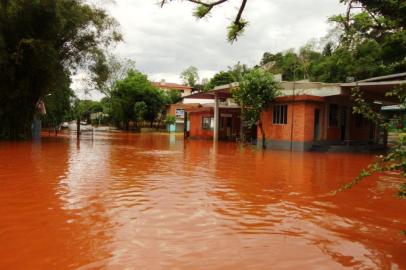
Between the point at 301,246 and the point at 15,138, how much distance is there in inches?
913

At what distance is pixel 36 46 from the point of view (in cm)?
2091

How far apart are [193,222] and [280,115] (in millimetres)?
17736

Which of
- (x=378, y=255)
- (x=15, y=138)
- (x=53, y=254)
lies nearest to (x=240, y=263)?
(x=378, y=255)

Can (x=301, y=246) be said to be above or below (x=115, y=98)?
Result: below

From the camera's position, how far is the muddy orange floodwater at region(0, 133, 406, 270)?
4.37 m

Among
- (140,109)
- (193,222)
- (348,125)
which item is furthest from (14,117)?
(140,109)

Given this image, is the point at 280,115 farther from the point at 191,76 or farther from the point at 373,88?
the point at 191,76

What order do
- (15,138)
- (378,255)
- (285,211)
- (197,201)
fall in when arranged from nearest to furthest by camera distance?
(378,255), (285,211), (197,201), (15,138)

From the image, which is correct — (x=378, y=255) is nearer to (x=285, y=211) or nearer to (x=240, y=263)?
(x=240, y=263)

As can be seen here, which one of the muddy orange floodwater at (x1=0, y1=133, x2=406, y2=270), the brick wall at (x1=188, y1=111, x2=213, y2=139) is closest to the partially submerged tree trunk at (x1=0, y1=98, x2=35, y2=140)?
the muddy orange floodwater at (x1=0, y1=133, x2=406, y2=270)

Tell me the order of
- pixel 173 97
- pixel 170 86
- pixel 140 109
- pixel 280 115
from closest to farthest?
pixel 280 115, pixel 140 109, pixel 173 97, pixel 170 86

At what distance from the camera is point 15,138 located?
24188 mm

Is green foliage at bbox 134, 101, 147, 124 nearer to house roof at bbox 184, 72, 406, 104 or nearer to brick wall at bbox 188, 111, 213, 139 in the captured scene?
brick wall at bbox 188, 111, 213, 139

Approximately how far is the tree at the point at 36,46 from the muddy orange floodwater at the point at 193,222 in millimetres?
12527
